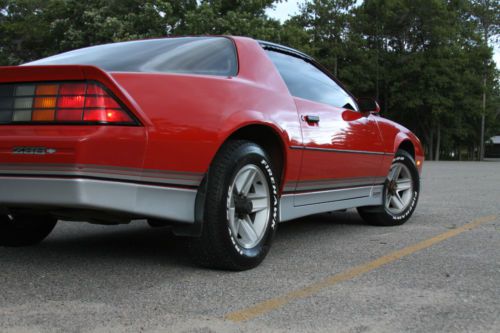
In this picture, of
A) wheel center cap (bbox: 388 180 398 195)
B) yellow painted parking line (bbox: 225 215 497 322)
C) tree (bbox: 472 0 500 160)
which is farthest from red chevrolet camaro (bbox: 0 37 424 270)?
tree (bbox: 472 0 500 160)

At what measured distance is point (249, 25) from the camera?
2636 cm

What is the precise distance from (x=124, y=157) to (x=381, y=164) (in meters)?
3.06

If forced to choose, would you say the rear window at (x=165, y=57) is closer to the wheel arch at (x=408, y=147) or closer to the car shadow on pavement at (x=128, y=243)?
the car shadow on pavement at (x=128, y=243)

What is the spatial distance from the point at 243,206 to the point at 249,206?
5 cm

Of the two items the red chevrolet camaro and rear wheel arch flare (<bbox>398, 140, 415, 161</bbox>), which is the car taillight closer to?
the red chevrolet camaro

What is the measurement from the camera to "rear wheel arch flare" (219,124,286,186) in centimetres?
385

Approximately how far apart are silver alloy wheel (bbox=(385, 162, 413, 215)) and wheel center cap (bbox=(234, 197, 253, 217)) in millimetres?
2395

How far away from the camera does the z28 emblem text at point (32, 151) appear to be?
291 cm

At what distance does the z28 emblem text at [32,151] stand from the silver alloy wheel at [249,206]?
40.4 inches

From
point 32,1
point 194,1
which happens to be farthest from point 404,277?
point 32,1

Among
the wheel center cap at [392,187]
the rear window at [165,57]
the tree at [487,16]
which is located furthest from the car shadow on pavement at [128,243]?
the tree at [487,16]

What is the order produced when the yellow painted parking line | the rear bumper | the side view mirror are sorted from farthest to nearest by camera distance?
the side view mirror, the rear bumper, the yellow painted parking line

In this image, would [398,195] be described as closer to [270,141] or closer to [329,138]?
[329,138]

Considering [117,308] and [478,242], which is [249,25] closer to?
[478,242]
